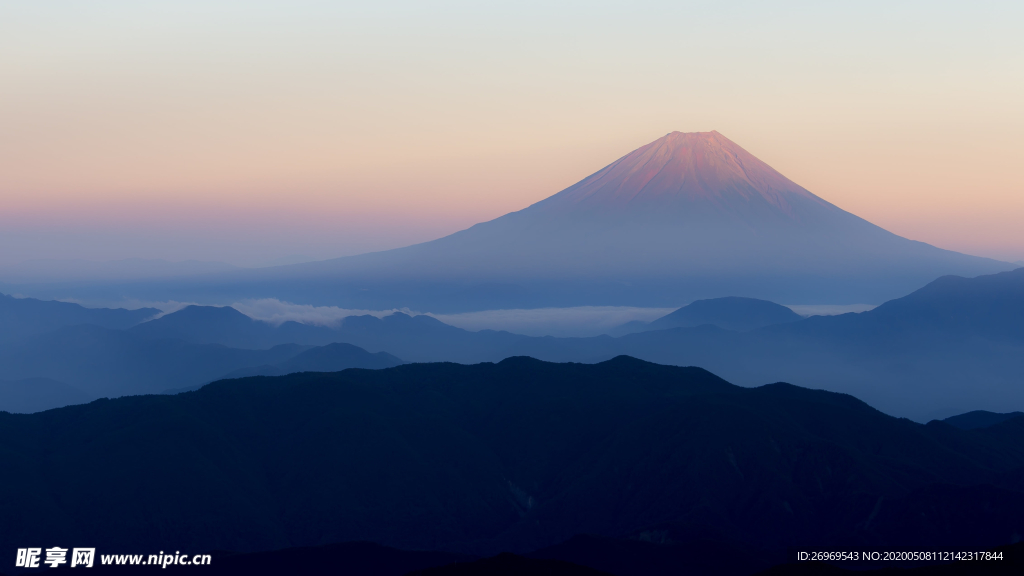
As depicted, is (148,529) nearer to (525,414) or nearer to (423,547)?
(423,547)

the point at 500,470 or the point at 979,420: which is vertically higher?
the point at 979,420

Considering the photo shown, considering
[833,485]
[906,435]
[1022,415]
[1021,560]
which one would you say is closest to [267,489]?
[833,485]

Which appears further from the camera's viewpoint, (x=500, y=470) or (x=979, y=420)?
(x=979, y=420)

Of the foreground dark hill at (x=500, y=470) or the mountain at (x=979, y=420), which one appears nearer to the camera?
the foreground dark hill at (x=500, y=470)

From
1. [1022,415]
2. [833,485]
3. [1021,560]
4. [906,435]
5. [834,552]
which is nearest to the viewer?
[1021,560]

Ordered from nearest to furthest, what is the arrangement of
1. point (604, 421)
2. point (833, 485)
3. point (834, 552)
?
point (834, 552) < point (833, 485) < point (604, 421)

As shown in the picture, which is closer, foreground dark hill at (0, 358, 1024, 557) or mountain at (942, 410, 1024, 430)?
foreground dark hill at (0, 358, 1024, 557)

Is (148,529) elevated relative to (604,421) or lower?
lower

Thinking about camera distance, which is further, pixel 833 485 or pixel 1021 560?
pixel 833 485
